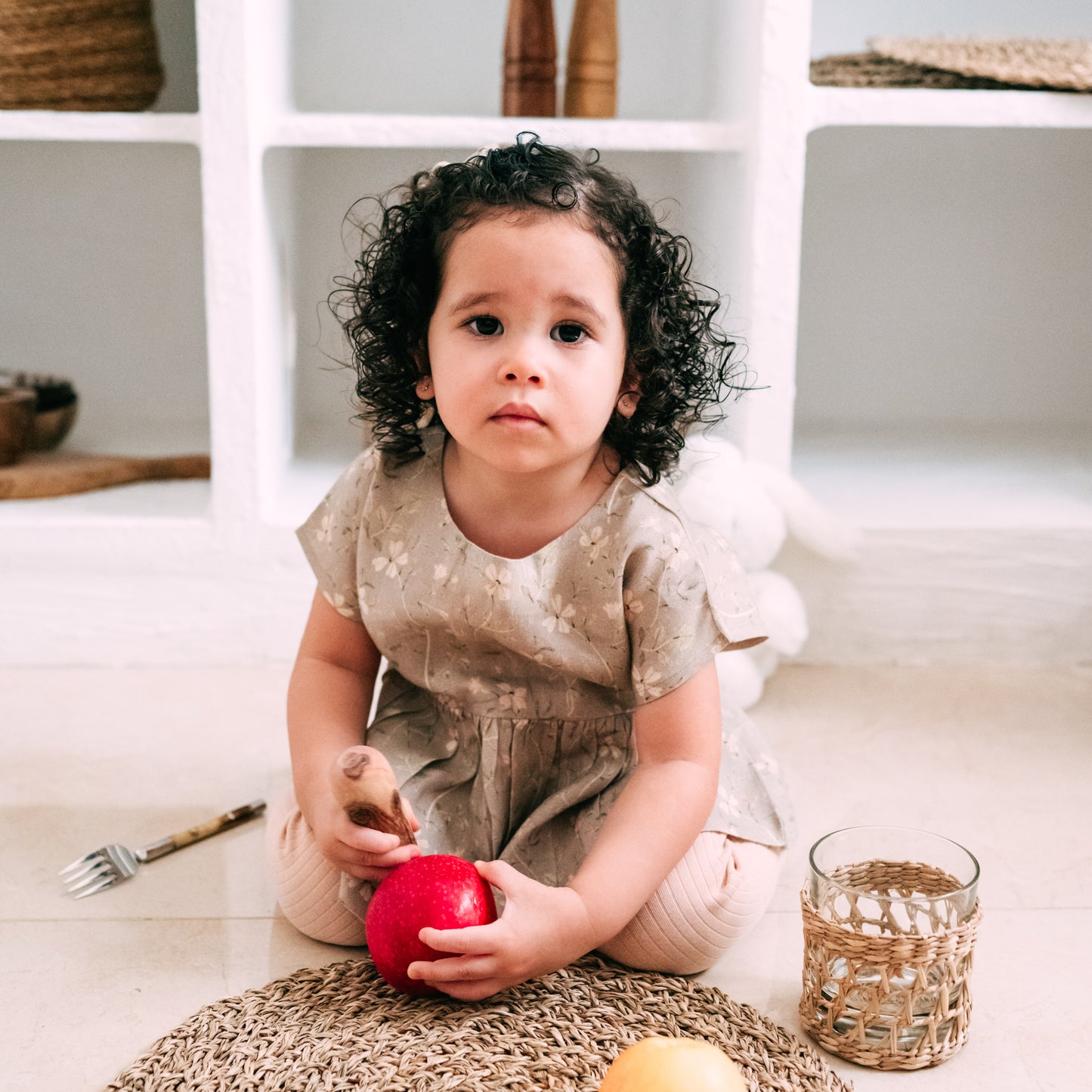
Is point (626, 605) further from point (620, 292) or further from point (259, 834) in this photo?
point (259, 834)

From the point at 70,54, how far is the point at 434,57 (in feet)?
1.70

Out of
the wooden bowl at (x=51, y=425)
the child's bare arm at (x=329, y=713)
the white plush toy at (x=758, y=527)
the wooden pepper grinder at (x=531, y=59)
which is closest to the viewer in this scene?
the child's bare arm at (x=329, y=713)

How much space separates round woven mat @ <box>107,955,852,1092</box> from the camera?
0.76 m

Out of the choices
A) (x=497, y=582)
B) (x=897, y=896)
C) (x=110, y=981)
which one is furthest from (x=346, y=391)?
(x=897, y=896)

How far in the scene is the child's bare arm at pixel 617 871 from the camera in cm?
79

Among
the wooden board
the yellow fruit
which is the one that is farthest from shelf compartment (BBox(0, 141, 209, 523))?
the yellow fruit

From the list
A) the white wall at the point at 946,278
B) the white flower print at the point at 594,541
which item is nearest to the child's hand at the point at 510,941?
the white flower print at the point at 594,541

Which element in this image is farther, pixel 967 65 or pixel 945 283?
pixel 945 283

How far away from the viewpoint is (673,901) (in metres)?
0.88

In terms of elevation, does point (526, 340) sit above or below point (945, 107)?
below

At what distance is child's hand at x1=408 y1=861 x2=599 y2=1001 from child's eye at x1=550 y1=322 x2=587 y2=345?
0.32 meters

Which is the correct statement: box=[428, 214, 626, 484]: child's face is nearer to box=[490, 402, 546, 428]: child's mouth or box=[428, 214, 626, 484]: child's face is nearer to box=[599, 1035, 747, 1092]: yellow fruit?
box=[490, 402, 546, 428]: child's mouth

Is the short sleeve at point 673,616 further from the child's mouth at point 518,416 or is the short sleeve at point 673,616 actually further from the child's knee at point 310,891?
the child's knee at point 310,891

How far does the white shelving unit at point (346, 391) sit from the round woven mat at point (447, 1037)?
2.16 feet
